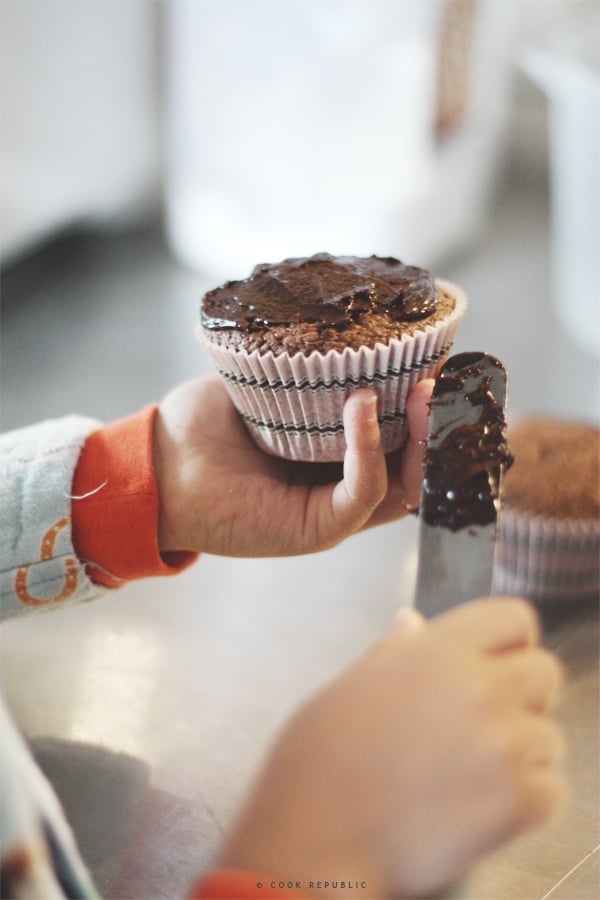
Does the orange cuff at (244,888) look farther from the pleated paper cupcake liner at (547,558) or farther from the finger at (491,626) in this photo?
the pleated paper cupcake liner at (547,558)

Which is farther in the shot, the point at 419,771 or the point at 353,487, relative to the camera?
the point at 353,487

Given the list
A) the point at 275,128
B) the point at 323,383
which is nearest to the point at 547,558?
the point at 323,383

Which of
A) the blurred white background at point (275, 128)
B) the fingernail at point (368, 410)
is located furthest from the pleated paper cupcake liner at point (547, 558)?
the blurred white background at point (275, 128)

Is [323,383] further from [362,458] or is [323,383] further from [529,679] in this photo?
[529,679]

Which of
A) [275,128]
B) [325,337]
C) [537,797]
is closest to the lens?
[537,797]

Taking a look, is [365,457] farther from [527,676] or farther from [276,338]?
[527,676]

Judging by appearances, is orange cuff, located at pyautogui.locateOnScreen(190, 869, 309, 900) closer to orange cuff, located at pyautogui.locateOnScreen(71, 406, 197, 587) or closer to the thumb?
the thumb

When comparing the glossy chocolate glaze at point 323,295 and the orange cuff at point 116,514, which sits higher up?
the glossy chocolate glaze at point 323,295
